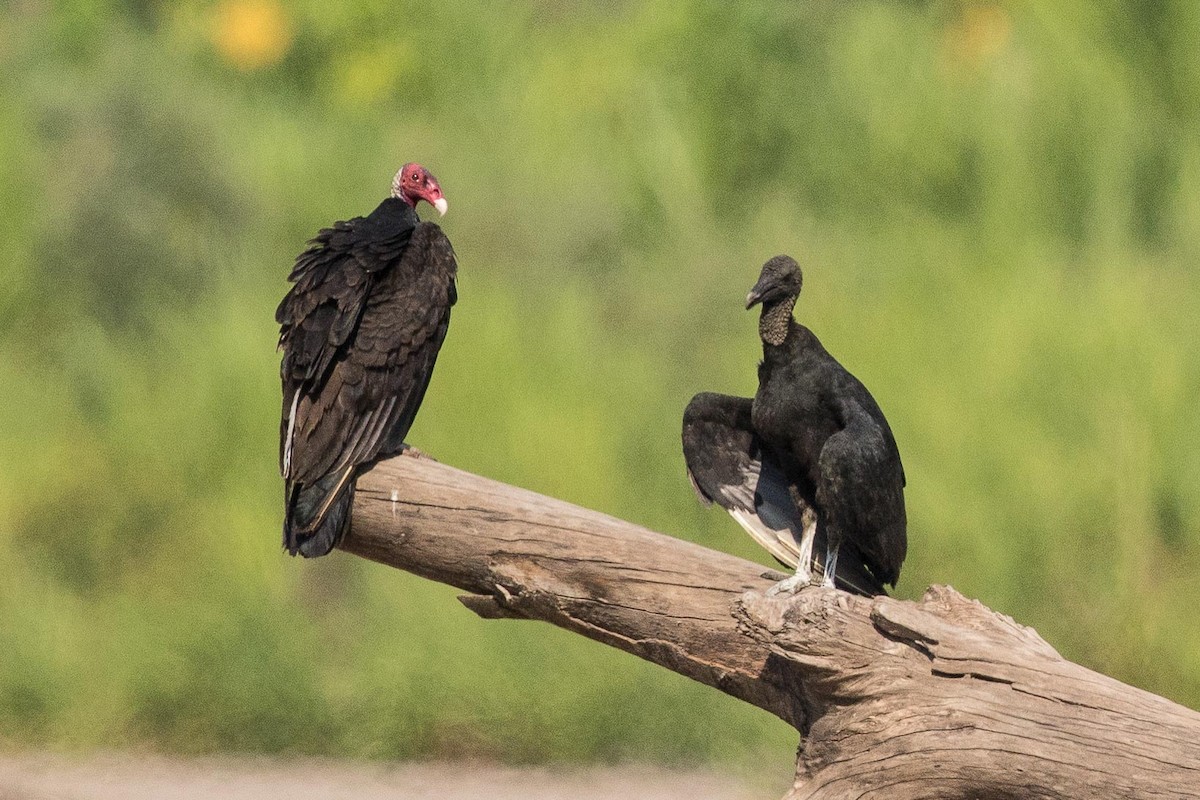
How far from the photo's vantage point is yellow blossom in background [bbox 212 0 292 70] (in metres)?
10.8

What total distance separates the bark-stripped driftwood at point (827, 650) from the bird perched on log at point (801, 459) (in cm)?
15

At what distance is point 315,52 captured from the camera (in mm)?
10844

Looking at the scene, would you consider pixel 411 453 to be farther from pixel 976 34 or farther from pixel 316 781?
pixel 976 34

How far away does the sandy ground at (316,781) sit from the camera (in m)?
6.11

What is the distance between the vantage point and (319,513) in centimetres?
346

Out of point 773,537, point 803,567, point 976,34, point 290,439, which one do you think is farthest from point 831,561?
point 976,34

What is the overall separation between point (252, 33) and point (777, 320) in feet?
27.2

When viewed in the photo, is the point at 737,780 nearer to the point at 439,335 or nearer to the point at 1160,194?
the point at 439,335

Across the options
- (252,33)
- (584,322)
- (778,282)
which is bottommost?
(778,282)

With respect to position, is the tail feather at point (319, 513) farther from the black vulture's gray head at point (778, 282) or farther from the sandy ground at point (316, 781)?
the sandy ground at point (316, 781)

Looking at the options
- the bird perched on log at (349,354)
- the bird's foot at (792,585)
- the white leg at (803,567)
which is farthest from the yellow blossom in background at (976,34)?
the bird's foot at (792,585)

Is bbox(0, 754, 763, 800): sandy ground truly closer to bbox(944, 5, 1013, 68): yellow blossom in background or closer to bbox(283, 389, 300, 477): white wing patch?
bbox(283, 389, 300, 477): white wing patch

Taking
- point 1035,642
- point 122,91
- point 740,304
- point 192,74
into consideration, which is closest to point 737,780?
point 740,304

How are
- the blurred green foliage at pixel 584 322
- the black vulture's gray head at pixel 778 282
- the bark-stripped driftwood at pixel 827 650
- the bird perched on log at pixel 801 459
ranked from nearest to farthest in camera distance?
the bark-stripped driftwood at pixel 827 650 → the bird perched on log at pixel 801 459 → the black vulture's gray head at pixel 778 282 → the blurred green foliage at pixel 584 322
